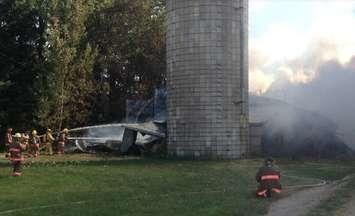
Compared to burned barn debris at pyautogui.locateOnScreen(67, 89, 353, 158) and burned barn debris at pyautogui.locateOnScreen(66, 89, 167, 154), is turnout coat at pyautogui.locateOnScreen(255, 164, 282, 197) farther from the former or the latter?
burned barn debris at pyautogui.locateOnScreen(66, 89, 167, 154)

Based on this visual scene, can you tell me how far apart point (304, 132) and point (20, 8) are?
2354 centimetres

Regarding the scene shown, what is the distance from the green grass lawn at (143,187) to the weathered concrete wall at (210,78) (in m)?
2.30

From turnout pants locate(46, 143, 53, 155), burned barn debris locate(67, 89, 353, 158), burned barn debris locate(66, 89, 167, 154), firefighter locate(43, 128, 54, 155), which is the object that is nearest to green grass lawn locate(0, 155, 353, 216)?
burned barn debris locate(67, 89, 353, 158)

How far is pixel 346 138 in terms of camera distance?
112 feet

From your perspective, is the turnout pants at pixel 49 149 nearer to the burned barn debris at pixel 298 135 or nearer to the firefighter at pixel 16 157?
the burned barn debris at pixel 298 135

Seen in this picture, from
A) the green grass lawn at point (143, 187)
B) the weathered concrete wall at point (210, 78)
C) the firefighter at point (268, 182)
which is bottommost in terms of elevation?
the green grass lawn at point (143, 187)

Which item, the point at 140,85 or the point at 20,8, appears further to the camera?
the point at 140,85

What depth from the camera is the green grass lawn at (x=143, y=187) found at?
1623cm

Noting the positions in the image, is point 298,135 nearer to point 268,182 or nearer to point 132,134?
point 132,134

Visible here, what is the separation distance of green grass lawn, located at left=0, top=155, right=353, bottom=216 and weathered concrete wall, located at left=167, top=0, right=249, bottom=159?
90.4 inches

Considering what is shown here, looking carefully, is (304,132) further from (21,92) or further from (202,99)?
(21,92)

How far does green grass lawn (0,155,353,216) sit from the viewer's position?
16.2 m

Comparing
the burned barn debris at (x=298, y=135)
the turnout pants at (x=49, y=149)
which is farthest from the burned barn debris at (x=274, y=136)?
the turnout pants at (x=49, y=149)

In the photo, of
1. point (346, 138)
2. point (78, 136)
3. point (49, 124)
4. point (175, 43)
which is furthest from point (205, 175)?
point (49, 124)
